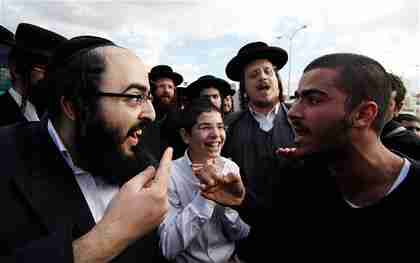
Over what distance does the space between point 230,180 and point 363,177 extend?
0.66m

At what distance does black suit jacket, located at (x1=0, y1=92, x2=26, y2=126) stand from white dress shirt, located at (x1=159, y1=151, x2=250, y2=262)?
56.5 inches

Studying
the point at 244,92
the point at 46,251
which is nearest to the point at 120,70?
the point at 46,251

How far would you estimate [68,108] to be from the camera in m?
1.54

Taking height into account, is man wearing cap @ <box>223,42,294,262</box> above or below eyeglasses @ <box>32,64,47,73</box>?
below

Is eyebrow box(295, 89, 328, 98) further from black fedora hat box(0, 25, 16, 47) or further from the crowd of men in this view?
black fedora hat box(0, 25, 16, 47)

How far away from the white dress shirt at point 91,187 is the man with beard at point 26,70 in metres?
1.43

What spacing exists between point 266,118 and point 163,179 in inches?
88.4

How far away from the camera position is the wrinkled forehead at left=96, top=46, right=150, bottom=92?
149 centimetres

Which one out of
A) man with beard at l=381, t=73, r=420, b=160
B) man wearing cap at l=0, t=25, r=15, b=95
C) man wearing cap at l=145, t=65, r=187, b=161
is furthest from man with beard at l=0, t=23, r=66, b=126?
man with beard at l=381, t=73, r=420, b=160

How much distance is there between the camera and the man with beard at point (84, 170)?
1.15 metres

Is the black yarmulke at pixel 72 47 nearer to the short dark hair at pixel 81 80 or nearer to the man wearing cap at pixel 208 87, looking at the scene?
the short dark hair at pixel 81 80

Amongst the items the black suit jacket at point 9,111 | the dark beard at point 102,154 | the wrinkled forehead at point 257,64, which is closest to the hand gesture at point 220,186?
the dark beard at point 102,154

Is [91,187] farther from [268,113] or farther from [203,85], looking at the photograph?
[203,85]

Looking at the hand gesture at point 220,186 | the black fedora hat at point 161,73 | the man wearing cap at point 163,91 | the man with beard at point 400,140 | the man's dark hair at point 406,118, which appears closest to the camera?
the hand gesture at point 220,186
